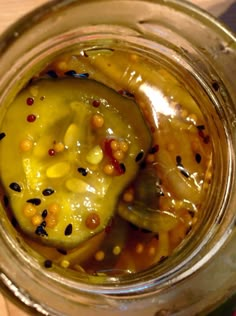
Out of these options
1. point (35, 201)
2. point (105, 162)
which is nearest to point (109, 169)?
point (105, 162)

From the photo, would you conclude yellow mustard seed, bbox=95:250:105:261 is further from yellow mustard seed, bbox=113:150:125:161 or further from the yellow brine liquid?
yellow mustard seed, bbox=113:150:125:161

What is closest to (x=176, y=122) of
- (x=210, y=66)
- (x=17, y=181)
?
(x=210, y=66)

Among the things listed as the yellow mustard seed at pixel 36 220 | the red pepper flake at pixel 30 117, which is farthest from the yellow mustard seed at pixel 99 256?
the red pepper flake at pixel 30 117

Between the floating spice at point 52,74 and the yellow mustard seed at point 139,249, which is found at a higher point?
the floating spice at point 52,74

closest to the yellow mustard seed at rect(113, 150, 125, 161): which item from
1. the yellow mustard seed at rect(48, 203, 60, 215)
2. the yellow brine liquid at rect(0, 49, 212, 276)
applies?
the yellow brine liquid at rect(0, 49, 212, 276)

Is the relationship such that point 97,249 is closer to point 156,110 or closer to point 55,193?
point 55,193

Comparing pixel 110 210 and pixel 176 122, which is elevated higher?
pixel 176 122

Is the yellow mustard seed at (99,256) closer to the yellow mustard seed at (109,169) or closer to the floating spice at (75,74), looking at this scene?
the yellow mustard seed at (109,169)
